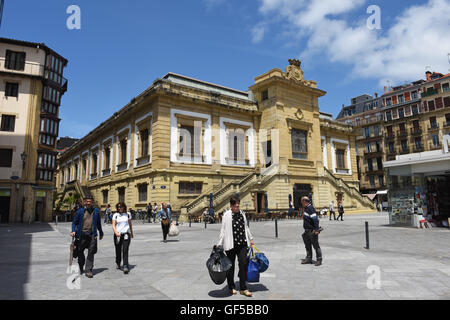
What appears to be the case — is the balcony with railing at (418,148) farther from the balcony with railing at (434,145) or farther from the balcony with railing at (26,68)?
the balcony with railing at (26,68)

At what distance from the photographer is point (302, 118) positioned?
110 ft

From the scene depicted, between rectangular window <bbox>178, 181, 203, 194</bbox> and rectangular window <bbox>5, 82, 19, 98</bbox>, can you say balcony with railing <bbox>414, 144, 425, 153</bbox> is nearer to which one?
rectangular window <bbox>178, 181, 203, 194</bbox>

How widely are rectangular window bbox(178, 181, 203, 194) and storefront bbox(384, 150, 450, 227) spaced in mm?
15684

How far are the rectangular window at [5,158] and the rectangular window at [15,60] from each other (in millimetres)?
7885

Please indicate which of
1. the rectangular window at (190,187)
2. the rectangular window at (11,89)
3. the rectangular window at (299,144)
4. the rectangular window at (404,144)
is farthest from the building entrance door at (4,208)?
the rectangular window at (404,144)

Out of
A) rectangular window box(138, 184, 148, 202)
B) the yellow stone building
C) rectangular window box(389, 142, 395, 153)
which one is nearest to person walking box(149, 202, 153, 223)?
the yellow stone building

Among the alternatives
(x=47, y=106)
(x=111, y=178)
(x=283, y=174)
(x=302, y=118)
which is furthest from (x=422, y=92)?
(x=47, y=106)

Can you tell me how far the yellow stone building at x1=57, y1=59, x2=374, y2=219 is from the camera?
85.5 feet

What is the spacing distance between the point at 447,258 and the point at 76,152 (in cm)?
4965

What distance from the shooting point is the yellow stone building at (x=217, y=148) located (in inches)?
1026

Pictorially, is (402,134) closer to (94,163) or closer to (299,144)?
(299,144)

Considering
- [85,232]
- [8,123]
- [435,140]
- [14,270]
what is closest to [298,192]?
[85,232]
